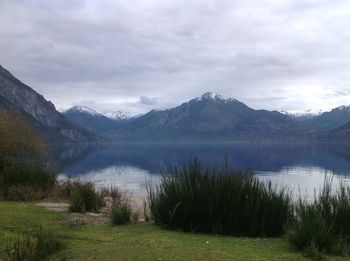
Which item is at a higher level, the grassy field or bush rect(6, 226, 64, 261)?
bush rect(6, 226, 64, 261)

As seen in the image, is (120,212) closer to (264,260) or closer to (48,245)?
(48,245)

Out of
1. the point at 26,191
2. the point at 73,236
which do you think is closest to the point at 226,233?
the point at 73,236

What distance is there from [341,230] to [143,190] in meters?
30.0

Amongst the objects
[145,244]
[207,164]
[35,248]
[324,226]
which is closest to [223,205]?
[207,164]

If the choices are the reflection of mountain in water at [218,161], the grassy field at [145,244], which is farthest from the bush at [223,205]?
the reflection of mountain in water at [218,161]

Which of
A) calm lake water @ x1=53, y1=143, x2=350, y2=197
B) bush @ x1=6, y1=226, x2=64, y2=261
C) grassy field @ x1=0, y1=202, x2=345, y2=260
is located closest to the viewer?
bush @ x1=6, y1=226, x2=64, y2=261

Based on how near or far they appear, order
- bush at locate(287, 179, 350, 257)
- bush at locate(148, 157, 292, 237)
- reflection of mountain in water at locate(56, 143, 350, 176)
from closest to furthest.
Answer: bush at locate(287, 179, 350, 257) < bush at locate(148, 157, 292, 237) < reflection of mountain in water at locate(56, 143, 350, 176)

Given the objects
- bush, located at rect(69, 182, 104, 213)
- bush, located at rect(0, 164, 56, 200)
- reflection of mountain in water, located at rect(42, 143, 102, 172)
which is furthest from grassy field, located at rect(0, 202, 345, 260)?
reflection of mountain in water, located at rect(42, 143, 102, 172)

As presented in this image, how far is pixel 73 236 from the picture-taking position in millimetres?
10625

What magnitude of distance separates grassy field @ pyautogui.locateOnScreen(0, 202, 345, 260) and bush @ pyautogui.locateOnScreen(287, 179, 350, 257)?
30cm

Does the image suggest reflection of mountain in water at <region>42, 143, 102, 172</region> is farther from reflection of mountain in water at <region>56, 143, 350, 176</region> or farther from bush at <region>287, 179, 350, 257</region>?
bush at <region>287, 179, 350, 257</region>

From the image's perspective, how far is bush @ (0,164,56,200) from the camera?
1898cm

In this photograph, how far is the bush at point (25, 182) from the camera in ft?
62.3

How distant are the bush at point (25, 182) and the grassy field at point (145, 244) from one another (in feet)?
21.8
